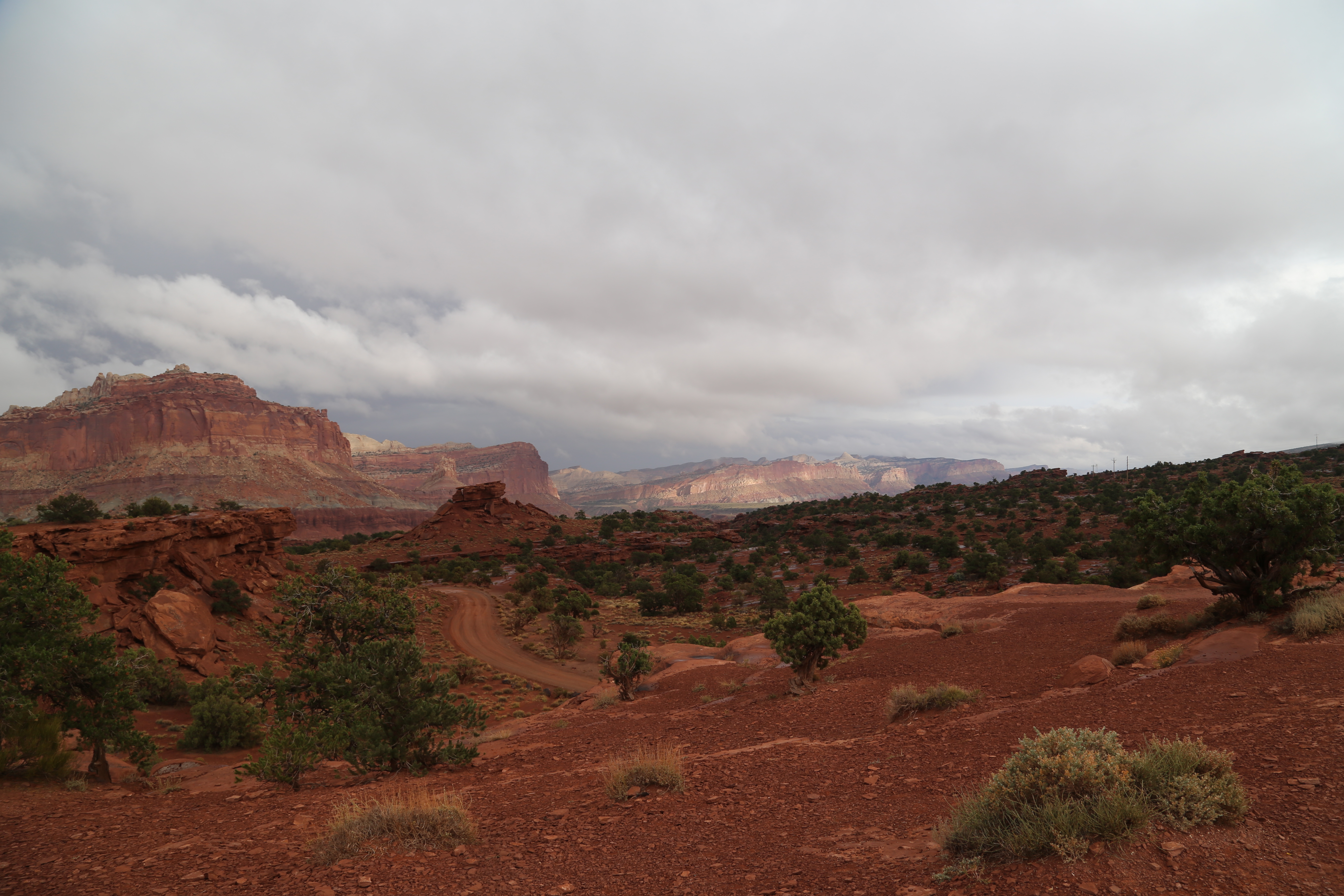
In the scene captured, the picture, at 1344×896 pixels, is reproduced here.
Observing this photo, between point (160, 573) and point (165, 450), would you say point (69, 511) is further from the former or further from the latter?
point (165, 450)

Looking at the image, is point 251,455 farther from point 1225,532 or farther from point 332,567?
point 1225,532

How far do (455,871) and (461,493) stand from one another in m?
82.3

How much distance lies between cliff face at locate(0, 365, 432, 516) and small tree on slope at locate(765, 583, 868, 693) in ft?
379

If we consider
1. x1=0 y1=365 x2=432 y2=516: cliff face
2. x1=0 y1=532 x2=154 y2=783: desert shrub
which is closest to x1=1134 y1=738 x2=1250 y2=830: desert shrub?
x1=0 y1=532 x2=154 y2=783: desert shrub

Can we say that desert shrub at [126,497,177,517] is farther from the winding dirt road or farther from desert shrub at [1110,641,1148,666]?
desert shrub at [1110,641,1148,666]

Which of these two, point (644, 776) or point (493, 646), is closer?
point (644, 776)

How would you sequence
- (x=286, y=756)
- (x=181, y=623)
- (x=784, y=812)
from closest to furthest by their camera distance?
(x=784, y=812) < (x=286, y=756) < (x=181, y=623)

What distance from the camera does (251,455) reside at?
129 metres

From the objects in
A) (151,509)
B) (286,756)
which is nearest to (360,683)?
(286,756)

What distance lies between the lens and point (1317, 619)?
34.3ft

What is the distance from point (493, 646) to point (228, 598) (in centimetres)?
1386

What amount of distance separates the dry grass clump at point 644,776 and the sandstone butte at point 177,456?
125 m

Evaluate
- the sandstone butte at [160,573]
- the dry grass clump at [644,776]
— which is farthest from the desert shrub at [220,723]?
the dry grass clump at [644,776]

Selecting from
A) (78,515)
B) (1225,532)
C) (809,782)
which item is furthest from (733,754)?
(78,515)
